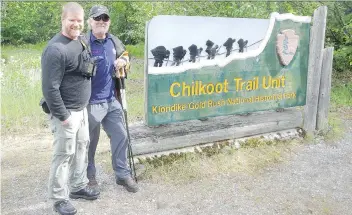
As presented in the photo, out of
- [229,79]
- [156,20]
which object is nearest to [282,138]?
[229,79]

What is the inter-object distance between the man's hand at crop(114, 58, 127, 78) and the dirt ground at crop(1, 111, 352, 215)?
1199 millimetres

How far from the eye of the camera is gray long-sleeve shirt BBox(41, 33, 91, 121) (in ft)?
10.2

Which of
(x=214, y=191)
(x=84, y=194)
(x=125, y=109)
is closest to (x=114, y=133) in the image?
(x=125, y=109)

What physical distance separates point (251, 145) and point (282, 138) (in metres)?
0.58

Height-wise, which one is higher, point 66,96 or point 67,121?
point 66,96

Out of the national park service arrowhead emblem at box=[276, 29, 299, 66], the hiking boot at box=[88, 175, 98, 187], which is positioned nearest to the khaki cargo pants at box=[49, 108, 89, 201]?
the hiking boot at box=[88, 175, 98, 187]

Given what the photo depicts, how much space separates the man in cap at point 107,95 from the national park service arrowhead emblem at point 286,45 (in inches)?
93.6

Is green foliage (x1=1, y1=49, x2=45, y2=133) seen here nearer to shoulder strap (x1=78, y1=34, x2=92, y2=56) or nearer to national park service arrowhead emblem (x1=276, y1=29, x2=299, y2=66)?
shoulder strap (x1=78, y1=34, x2=92, y2=56)

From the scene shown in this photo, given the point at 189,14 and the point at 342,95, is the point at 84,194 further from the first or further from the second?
the point at 342,95

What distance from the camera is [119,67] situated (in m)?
3.81

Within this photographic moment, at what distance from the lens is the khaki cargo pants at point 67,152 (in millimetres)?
3307

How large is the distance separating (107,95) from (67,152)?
75 centimetres

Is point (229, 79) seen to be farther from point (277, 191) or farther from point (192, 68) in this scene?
point (277, 191)

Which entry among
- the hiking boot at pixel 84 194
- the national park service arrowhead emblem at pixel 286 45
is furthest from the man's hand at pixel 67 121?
the national park service arrowhead emblem at pixel 286 45
